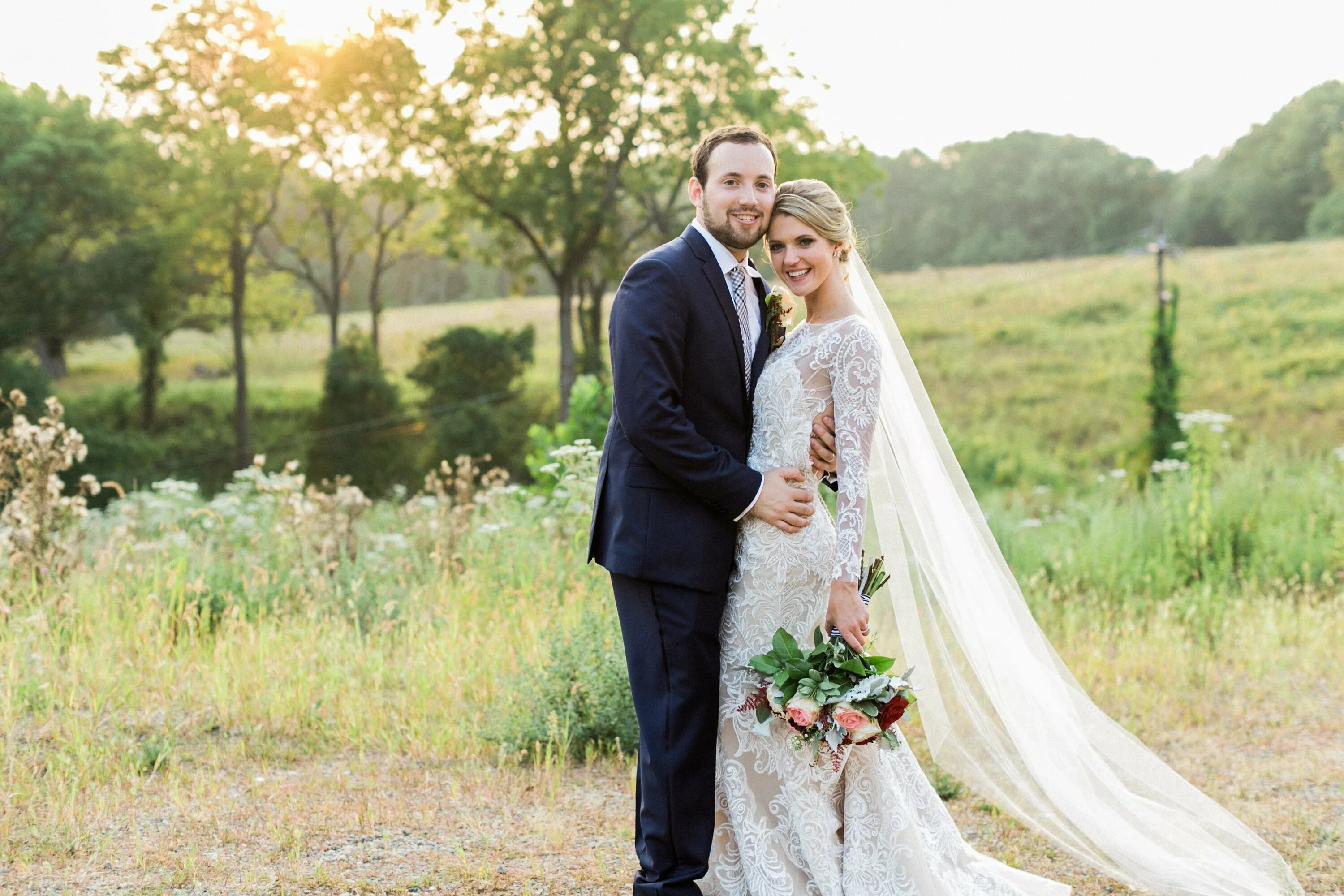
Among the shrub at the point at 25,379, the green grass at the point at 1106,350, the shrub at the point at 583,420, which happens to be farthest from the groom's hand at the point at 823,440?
the shrub at the point at 25,379

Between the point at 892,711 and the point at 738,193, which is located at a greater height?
the point at 738,193

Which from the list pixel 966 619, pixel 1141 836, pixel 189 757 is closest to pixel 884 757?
pixel 966 619

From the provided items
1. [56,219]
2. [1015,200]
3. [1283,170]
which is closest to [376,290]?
[56,219]

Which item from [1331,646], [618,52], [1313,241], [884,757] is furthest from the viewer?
[1313,241]

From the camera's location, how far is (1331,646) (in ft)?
21.0

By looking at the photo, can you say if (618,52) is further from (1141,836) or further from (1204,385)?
(1141,836)

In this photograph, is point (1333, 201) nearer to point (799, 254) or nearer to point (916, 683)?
point (916, 683)

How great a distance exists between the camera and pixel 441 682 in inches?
208

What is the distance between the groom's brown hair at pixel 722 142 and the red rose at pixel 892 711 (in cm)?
162

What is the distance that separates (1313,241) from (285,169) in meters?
41.2

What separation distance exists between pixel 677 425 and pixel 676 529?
32cm

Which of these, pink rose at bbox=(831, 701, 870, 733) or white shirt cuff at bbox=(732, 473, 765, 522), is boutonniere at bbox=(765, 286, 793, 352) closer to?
white shirt cuff at bbox=(732, 473, 765, 522)

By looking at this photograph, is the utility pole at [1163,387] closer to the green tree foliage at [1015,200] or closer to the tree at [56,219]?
the tree at [56,219]

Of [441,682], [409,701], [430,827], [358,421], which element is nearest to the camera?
[430,827]
